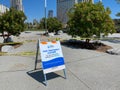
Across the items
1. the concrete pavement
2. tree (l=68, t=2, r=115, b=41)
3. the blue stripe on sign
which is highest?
tree (l=68, t=2, r=115, b=41)

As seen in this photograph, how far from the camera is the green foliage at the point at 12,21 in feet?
47.8

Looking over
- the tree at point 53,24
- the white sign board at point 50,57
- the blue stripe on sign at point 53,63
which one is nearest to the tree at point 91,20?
the white sign board at point 50,57

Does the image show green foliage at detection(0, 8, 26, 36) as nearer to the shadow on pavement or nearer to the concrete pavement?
the concrete pavement

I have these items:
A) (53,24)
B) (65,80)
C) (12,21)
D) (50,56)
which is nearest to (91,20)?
(12,21)

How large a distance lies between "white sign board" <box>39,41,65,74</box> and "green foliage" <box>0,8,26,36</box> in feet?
32.2

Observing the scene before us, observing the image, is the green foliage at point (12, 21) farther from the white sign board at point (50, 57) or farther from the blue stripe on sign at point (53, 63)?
the blue stripe on sign at point (53, 63)

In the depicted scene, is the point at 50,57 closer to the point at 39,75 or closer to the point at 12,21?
the point at 39,75

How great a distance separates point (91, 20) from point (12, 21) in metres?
7.42

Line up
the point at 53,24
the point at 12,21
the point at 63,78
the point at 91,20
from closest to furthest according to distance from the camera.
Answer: the point at 63,78, the point at 91,20, the point at 12,21, the point at 53,24

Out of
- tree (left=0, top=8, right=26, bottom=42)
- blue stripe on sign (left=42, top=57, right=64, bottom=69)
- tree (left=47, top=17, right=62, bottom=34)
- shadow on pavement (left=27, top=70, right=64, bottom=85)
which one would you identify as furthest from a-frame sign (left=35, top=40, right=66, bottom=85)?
tree (left=47, top=17, right=62, bottom=34)

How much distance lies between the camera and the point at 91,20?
12320 mm

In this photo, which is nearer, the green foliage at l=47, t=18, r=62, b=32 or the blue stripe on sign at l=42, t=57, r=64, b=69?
the blue stripe on sign at l=42, t=57, r=64, b=69

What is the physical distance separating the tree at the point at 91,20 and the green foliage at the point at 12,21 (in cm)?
550

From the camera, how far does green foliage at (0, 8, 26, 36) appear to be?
14.6 m
